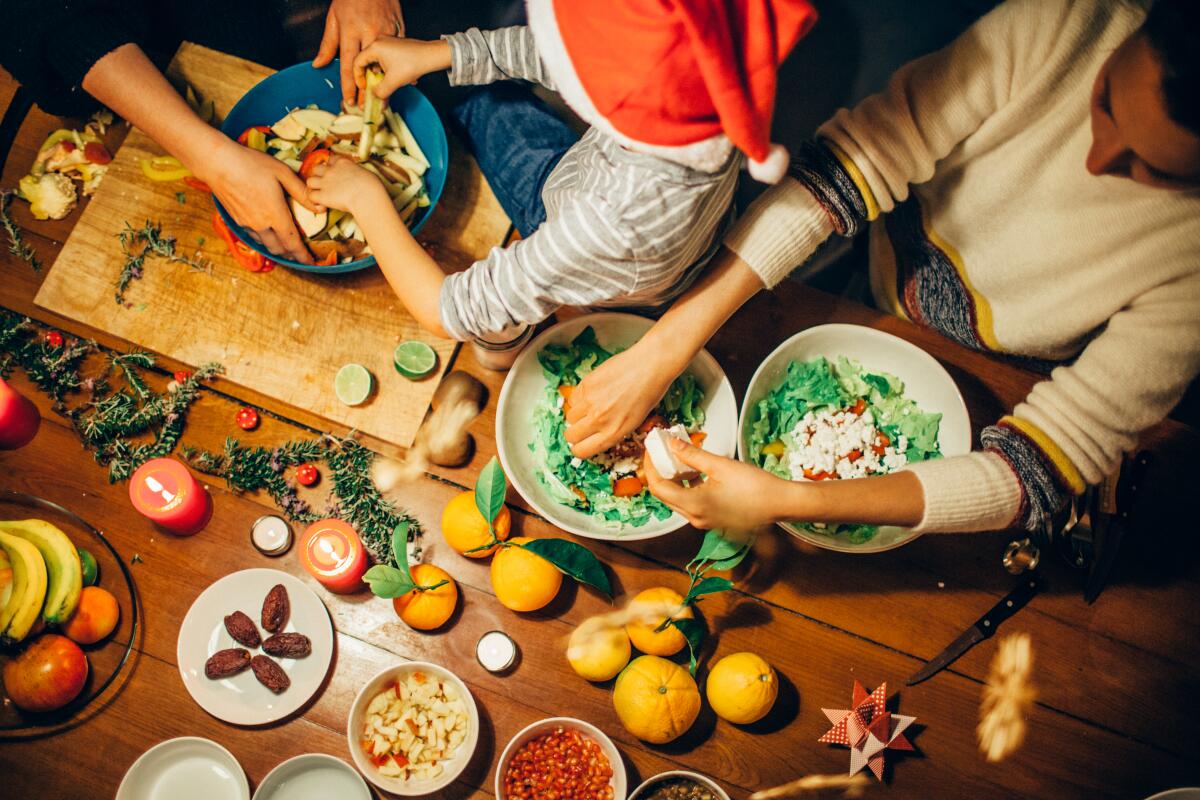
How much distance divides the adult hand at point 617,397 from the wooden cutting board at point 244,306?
0.36 meters

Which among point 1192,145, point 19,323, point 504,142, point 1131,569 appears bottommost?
point 19,323

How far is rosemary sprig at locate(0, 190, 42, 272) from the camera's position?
1.46 m

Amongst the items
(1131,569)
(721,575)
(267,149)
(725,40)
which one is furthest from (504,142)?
(1131,569)

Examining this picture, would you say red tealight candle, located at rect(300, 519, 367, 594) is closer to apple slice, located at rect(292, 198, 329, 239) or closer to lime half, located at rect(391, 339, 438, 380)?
lime half, located at rect(391, 339, 438, 380)

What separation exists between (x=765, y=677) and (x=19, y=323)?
5.28 feet

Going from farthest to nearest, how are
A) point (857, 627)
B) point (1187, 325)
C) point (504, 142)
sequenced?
1. point (504, 142)
2. point (857, 627)
3. point (1187, 325)

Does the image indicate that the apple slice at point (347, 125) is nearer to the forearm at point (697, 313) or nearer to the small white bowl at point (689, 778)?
the forearm at point (697, 313)

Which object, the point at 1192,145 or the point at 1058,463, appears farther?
the point at 1058,463

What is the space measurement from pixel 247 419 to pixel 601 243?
0.85 m

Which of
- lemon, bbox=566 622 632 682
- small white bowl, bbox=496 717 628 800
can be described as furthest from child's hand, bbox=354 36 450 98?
small white bowl, bbox=496 717 628 800

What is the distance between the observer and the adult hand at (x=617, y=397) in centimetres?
121

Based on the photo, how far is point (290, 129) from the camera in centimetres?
146

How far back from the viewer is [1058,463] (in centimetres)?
112

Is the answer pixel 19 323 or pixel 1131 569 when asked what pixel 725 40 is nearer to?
pixel 1131 569
